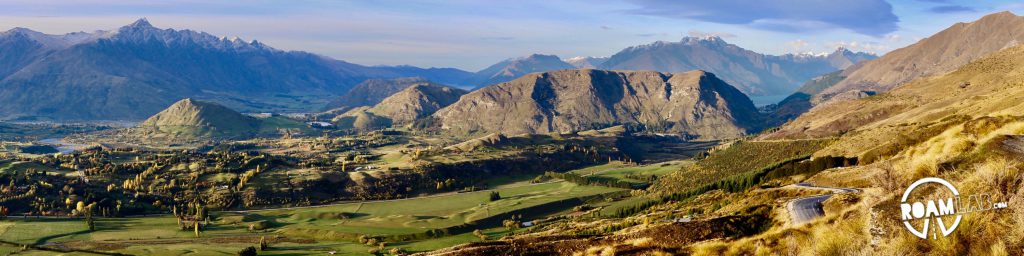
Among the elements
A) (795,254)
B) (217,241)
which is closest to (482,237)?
(217,241)

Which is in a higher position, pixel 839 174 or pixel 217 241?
pixel 839 174

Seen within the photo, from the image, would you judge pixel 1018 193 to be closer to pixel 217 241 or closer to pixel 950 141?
pixel 950 141

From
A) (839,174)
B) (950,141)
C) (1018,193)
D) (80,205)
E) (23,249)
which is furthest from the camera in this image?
(80,205)

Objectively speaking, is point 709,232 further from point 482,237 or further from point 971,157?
point 482,237

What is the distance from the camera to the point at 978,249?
28719mm

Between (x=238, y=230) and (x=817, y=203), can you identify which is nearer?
(x=817, y=203)

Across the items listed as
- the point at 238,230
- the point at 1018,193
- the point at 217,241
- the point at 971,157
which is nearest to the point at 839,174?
the point at 971,157

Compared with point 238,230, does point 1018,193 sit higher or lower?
higher

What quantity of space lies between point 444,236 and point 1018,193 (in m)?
154

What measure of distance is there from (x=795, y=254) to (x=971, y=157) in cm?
4523

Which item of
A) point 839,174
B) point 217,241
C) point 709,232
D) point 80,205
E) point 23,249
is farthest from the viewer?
point 80,205

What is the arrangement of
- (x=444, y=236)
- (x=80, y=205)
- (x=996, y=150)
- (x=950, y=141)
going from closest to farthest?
(x=996, y=150) → (x=950, y=141) → (x=444, y=236) → (x=80, y=205)

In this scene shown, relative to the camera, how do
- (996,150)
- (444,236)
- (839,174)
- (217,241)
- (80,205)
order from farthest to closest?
(80,205) < (444,236) < (217,241) < (839,174) < (996,150)

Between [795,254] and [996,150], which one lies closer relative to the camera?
[795,254]
